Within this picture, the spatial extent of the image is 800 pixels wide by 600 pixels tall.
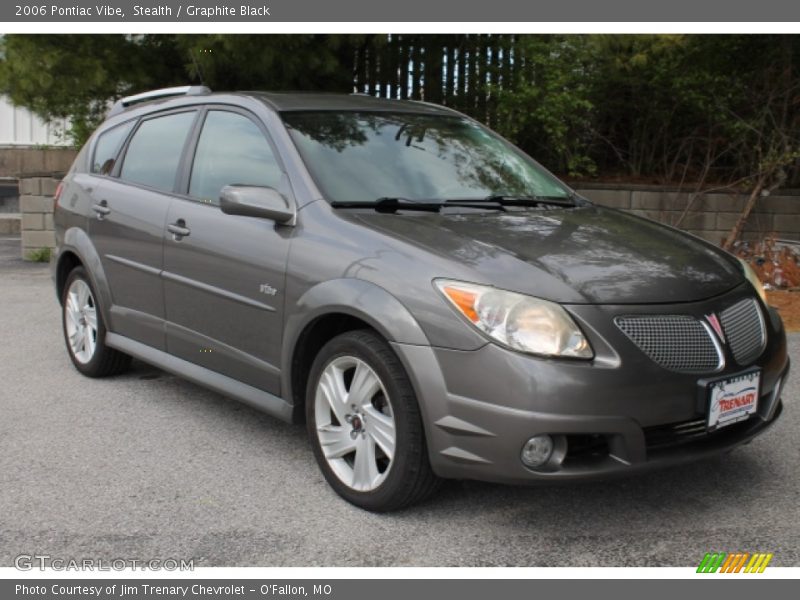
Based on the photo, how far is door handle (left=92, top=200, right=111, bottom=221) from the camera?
5629 mm

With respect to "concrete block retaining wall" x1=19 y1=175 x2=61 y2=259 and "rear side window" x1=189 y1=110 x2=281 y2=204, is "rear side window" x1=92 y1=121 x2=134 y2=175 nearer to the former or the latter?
"rear side window" x1=189 y1=110 x2=281 y2=204

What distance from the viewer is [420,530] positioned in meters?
3.68

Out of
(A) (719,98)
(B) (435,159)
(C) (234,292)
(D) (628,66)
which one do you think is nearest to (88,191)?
(C) (234,292)

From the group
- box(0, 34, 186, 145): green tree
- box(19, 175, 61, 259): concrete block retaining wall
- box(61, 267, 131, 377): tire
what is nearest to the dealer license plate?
box(61, 267, 131, 377): tire

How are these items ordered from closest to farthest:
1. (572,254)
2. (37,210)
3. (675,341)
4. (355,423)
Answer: (675,341)
(572,254)
(355,423)
(37,210)

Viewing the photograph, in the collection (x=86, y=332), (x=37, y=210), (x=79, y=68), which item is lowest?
(x=86, y=332)

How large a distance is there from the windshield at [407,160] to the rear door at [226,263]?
0.22m

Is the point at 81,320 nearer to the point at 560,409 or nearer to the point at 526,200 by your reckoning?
the point at 526,200

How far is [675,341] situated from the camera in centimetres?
351

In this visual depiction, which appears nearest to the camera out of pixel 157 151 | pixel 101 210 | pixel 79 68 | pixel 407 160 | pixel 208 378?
pixel 407 160

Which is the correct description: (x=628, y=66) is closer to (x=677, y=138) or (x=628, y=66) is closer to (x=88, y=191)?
(x=677, y=138)

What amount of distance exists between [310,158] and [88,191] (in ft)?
7.09

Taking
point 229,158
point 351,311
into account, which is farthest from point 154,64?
point 351,311

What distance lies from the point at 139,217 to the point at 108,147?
1075mm
